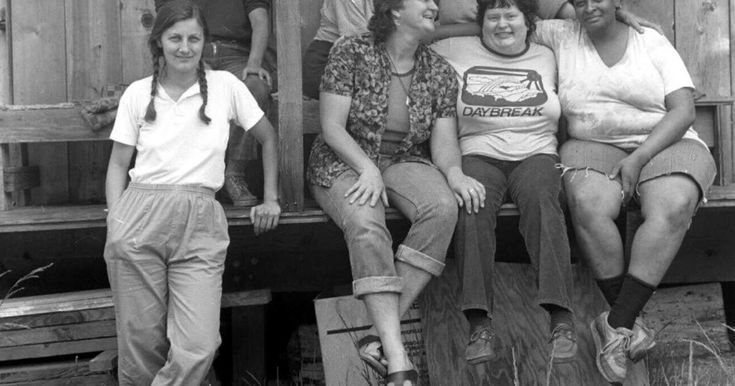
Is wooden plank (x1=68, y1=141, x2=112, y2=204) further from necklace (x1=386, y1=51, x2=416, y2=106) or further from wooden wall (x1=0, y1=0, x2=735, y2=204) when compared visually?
necklace (x1=386, y1=51, x2=416, y2=106)

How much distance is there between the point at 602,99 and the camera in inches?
193

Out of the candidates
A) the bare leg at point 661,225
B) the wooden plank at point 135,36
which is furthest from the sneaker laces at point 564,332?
the wooden plank at point 135,36

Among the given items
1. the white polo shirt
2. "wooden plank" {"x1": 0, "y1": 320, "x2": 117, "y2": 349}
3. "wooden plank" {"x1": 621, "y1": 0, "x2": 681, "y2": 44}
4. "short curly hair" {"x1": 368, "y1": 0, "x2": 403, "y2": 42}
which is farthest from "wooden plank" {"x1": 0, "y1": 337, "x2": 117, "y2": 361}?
"wooden plank" {"x1": 621, "y1": 0, "x2": 681, "y2": 44}

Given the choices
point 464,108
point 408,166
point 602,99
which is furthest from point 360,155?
point 602,99

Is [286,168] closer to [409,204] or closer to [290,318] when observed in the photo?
[409,204]

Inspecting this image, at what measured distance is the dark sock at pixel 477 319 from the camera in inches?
173

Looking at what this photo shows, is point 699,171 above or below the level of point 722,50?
below

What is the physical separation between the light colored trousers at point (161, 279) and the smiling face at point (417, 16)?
53.4 inches

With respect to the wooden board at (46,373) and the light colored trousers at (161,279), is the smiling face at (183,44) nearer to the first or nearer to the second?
the light colored trousers at (161,279)

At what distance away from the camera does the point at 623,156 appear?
191 inches

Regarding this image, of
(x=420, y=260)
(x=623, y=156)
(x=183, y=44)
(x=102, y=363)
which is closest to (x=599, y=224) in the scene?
(x=623, y=156)

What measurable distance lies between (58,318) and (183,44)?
4.92ft

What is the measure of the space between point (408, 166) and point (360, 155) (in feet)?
0.96

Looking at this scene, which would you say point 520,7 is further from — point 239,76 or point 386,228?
point 239,76
